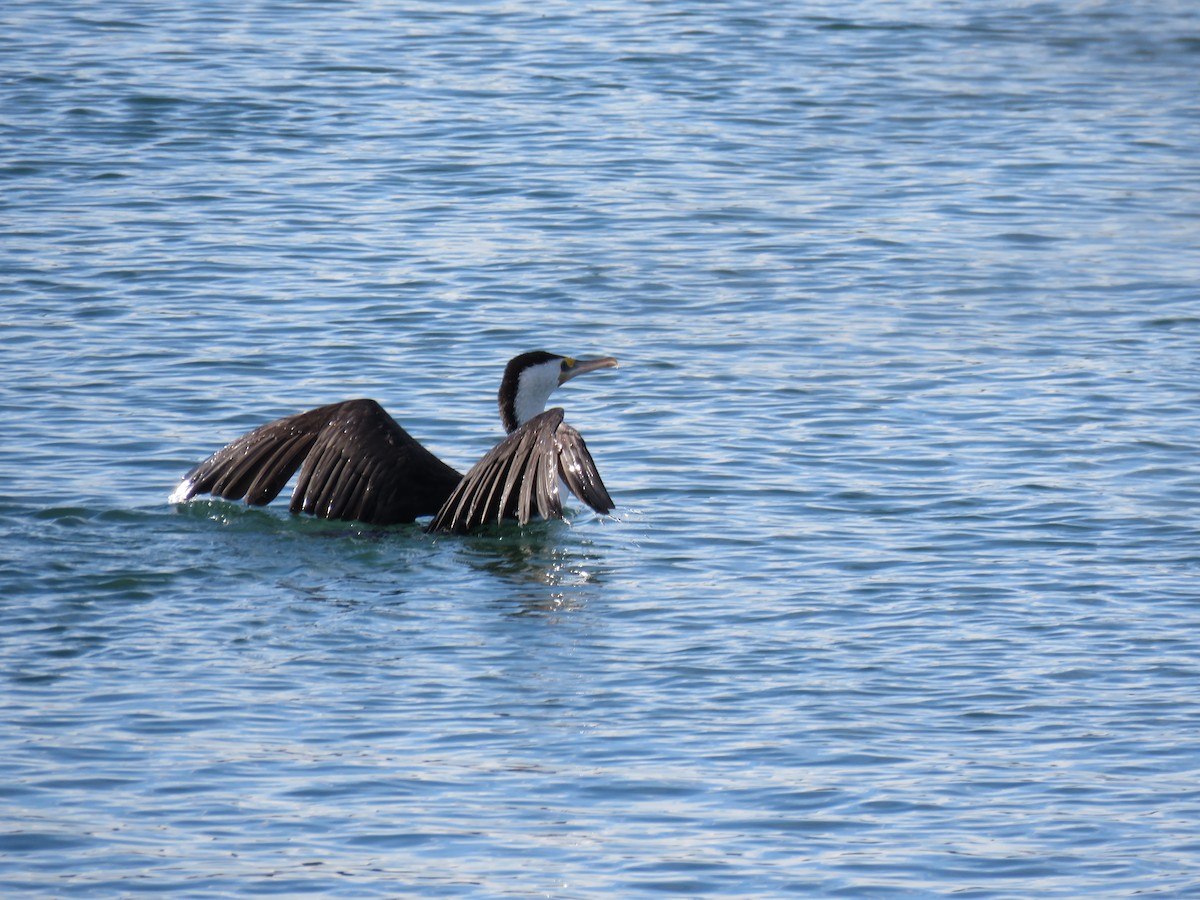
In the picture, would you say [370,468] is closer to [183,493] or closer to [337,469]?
[337,469]

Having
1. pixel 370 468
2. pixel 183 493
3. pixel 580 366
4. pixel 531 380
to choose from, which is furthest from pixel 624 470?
pixel 183 493

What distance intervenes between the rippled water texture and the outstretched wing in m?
0.31

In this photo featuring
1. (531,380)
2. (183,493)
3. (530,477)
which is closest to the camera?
(530,477)

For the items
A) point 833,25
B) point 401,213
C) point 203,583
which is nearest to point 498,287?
point 401,213

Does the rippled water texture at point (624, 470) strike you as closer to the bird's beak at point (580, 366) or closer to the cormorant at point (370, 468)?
the cormorant at point (370, 468)

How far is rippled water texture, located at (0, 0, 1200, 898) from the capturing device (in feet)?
22.9

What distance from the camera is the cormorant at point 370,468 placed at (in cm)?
985

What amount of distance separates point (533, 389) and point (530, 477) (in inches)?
56.9

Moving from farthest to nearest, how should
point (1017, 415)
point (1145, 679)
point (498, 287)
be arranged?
1. point (498, 287)
2. point (1017, 415)
3. point (1145, 679)

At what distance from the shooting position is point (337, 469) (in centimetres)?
1012

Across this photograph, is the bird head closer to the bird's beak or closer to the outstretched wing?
the bird's beak

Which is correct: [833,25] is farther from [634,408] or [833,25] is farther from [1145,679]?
[1145,679]

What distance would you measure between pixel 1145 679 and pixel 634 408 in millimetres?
4710

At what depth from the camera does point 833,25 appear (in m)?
23.3
